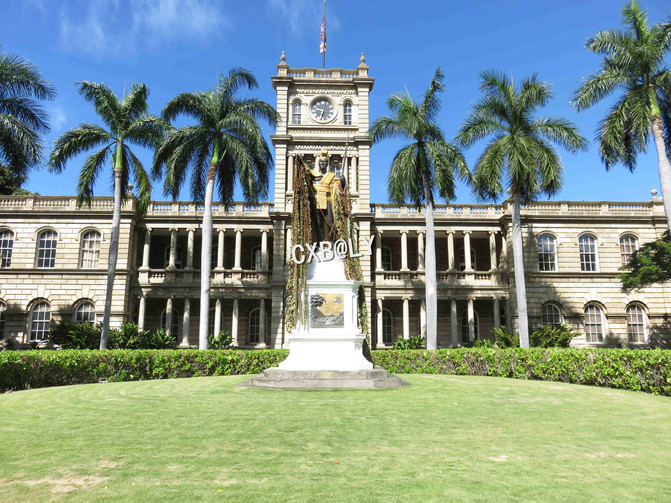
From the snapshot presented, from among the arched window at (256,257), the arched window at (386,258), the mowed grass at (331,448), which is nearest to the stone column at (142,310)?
the arched window at (256,257)

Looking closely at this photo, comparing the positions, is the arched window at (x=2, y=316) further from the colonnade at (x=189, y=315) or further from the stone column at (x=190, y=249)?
the stone column at (x=190, y=249)

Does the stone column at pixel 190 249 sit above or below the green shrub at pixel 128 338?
above

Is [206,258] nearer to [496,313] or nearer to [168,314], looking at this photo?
[168,314]

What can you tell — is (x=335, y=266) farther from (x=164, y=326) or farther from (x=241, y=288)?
(x=164, y=326)

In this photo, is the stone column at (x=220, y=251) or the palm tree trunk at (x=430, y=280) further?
the stone column at (x=220, y=251)

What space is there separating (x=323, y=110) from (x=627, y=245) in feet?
66.8

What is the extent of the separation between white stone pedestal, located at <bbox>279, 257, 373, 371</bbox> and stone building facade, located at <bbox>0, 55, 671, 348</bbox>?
53.1ft

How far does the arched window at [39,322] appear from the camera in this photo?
94.6 ft

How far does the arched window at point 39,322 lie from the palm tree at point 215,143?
13.8 meters

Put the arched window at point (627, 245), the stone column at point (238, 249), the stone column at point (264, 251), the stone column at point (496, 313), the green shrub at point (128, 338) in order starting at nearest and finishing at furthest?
the green shrub at point (128, 338)
the stone column at point (496, 313)
the stone column at point (264, 251)
the stone column at point (238, 249)
the arched window at point (627, 245)

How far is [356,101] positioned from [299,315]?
2254cm

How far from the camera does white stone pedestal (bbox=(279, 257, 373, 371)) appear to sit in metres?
11.7

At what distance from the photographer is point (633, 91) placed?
1839 centimetres

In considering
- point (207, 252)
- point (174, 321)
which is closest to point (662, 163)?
point (207, 252)
